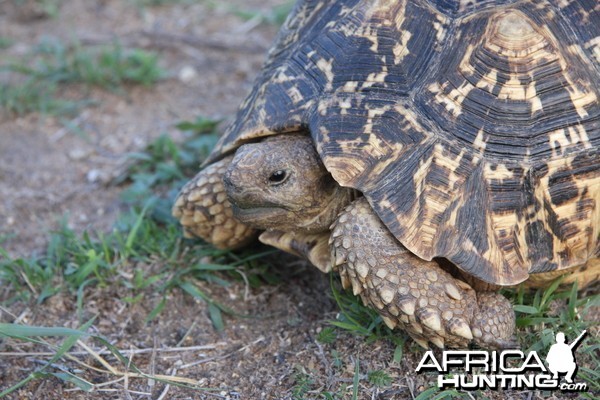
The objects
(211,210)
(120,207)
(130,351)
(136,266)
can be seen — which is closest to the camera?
(130,351)

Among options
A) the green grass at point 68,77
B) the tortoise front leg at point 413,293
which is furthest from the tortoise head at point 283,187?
the green grass at point 68,77

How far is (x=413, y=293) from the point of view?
2.62 m

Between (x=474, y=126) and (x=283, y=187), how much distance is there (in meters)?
0.77

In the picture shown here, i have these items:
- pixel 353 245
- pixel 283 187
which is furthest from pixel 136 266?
pixel 353 245

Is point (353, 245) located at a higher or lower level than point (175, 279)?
higher

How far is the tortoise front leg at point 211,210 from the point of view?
3.25m

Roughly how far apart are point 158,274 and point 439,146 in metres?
1.46

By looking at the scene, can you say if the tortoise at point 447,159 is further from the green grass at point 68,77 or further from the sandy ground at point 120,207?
the green grass at point 68,77

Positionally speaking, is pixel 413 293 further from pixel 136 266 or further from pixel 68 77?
pixel 68 77

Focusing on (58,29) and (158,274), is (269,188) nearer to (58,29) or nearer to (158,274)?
(158,274)

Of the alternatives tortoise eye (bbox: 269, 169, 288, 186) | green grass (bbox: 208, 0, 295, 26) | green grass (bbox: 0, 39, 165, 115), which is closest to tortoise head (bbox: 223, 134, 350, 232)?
tortoise eye (bbox: 269, 169, 288, 186)

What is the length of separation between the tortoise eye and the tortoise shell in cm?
19

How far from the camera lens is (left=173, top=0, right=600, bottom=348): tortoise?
2621 millimetres

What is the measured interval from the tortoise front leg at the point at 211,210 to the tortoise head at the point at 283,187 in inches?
11.6
